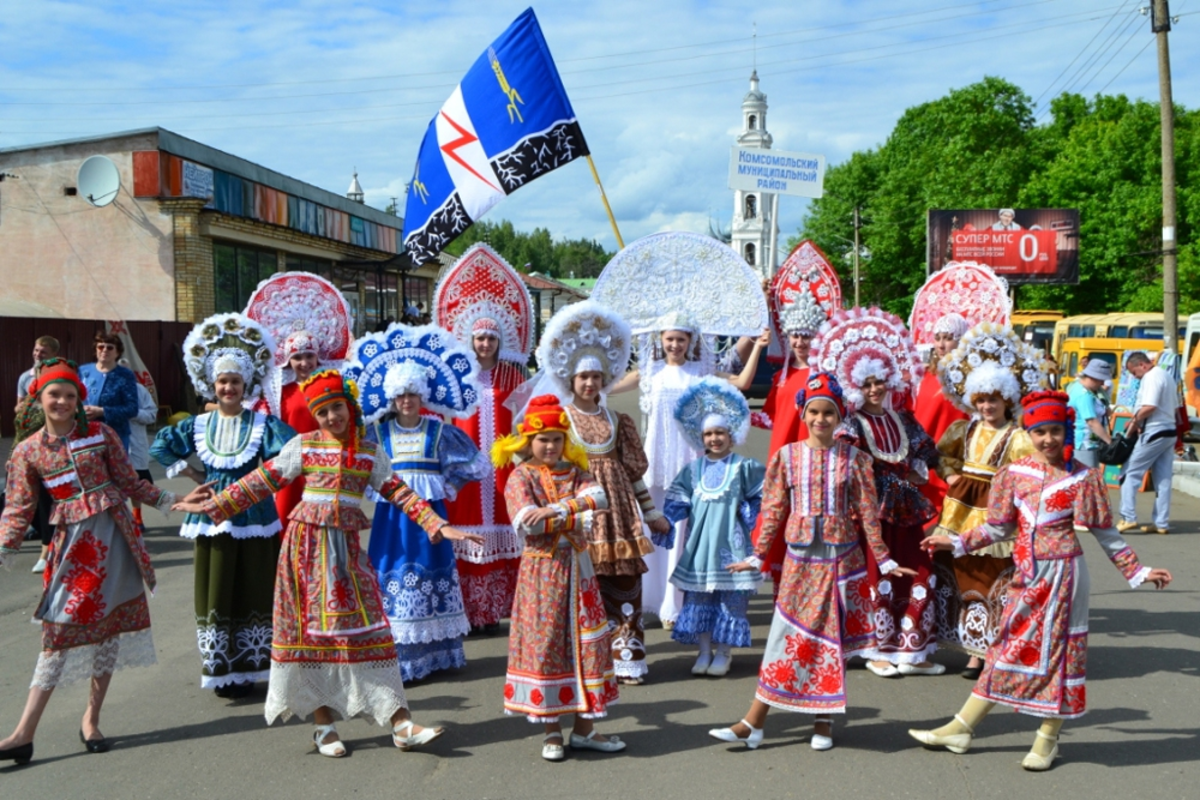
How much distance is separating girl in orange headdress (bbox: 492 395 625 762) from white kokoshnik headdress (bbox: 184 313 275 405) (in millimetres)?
1872

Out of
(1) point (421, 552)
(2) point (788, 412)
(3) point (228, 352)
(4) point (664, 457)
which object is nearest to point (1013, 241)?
(2) point (788, 412)

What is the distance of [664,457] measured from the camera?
6.97 metres

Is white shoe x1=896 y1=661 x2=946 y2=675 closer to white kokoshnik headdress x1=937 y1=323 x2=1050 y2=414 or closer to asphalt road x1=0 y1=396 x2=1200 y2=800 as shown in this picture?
asphalt road x1=0 y1=396 x2=1200 y2=800

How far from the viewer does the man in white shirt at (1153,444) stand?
36.9 ft

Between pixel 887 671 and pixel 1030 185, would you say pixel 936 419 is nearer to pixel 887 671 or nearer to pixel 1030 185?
pixel 887 671

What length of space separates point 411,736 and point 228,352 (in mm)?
2294

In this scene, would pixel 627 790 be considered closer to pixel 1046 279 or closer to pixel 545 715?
pixel 545 715

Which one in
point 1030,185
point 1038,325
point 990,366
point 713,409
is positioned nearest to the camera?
point 990,366

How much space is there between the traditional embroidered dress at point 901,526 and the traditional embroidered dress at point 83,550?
3.69 m

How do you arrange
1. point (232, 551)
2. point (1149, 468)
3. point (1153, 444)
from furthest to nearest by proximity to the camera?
point (1149, 468), point (1153, 444), point (232, 551)

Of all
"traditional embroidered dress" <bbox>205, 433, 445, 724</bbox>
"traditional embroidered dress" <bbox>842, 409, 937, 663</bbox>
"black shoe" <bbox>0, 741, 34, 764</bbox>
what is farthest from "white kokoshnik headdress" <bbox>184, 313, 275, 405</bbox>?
"traditional embroidered dress" <bbox>842, 409, 937, 663</bbox>

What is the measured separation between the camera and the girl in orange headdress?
15.6ft

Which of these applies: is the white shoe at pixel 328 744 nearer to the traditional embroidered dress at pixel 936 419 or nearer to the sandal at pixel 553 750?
the sandal at pixel 553 750

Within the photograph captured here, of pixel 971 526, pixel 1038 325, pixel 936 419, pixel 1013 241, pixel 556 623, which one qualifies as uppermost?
pixel 1013 241
